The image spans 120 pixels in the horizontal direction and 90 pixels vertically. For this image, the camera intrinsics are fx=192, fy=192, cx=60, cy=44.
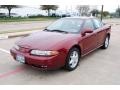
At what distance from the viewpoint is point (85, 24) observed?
583cm

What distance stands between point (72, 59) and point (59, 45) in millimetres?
674

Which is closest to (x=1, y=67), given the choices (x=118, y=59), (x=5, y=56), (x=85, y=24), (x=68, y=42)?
(x=5, y=56)

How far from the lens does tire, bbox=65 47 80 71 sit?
15.8ft

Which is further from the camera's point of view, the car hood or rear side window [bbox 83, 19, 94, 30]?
rear side window [bbox 83, 19, 94, 30]

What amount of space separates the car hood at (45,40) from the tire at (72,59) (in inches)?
14.5

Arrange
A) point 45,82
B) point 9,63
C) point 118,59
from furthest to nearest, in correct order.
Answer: point 118,59
point 9,63
point 45,82

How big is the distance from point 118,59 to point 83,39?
1601 millimetres

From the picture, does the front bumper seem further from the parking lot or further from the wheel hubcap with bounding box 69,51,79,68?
the wheel hubcap with bounding box 69,51,79,68

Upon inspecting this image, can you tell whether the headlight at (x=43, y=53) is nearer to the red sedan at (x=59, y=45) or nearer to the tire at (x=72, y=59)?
the red sedan at (x=59, y=45)

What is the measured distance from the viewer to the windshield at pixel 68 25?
5.57 m

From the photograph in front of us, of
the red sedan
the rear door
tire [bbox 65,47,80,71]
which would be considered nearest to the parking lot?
tire [bbox 65,47,80,71]

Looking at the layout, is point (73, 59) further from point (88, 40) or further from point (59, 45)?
point (88, 40)

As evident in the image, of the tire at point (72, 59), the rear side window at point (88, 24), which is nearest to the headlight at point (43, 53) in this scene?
the tire at point (72, 59)

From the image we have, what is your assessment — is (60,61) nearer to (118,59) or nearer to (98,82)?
(98,82)
